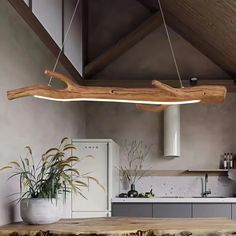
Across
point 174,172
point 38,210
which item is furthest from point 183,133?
point 38,210

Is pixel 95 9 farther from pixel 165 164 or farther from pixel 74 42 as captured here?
pixel 165 164

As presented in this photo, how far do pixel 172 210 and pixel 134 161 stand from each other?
4.38 ft

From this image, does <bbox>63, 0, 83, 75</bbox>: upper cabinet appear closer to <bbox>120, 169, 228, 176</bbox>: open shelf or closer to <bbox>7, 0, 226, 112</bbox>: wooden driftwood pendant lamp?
<bbox>120, 169, 228, 176</bbox>: open shelf

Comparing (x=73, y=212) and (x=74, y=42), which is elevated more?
(x=74, y=42)

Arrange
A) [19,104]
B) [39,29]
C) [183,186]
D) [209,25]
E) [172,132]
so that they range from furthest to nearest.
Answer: [183,186] → [172,132] → [209,25] → [39,29] → [19,104]

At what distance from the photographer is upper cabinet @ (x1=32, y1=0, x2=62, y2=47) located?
465 centimetres

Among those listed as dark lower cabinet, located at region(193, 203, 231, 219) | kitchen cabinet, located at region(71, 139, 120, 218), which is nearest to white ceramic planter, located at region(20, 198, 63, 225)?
kitchen cabinet, located at region(71, 139, 120, 218)

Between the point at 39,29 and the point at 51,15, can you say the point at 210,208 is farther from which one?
the point at 39,29

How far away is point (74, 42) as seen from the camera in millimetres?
6824

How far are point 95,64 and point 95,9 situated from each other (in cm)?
98

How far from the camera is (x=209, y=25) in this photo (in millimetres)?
6230

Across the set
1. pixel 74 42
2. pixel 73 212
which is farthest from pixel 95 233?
pixel 74 42

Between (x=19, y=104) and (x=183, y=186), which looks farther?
(x=183, y=186)

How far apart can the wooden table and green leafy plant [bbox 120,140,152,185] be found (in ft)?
13.0
